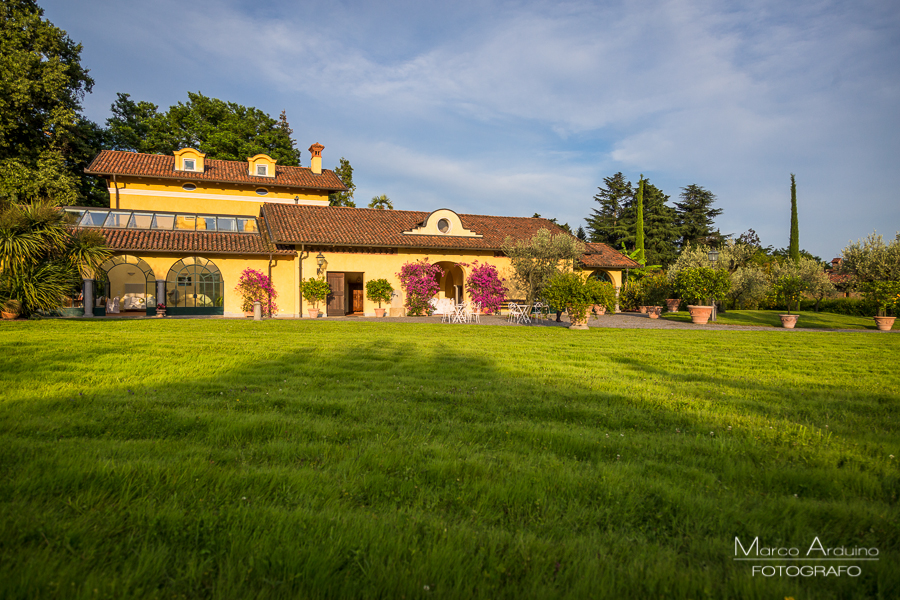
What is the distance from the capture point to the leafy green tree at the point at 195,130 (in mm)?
35500

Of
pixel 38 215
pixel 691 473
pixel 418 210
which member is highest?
pixel 418 210

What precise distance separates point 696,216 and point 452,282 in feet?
A: 108

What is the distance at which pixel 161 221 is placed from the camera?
2155 cm

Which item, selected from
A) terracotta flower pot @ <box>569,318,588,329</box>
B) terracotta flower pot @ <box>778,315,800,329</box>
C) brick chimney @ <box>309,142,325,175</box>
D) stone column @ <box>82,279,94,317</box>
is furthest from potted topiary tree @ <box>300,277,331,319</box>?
terracotta flower pot @ <box>778,315,800,329</box>

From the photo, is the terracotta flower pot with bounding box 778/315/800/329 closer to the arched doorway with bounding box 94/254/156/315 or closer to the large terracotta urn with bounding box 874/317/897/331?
the large terracotta urn with bounding box 874/317/897/331

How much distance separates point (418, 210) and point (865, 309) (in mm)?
24558

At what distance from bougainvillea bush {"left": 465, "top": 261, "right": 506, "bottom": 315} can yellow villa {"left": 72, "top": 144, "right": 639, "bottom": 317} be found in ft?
1.78

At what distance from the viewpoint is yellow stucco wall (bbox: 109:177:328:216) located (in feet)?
83.5

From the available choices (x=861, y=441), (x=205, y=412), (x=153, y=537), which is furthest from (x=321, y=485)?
(x=861, y=441)

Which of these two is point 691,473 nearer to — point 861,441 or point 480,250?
point 861,441

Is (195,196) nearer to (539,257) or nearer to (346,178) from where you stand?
(346,178)

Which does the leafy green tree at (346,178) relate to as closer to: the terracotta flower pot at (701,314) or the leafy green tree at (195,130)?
the leafy green tree at (195,130)

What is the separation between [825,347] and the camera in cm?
983

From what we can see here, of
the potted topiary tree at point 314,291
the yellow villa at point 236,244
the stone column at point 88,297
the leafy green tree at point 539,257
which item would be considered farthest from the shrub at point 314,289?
the leafy green tree at point 539,257
